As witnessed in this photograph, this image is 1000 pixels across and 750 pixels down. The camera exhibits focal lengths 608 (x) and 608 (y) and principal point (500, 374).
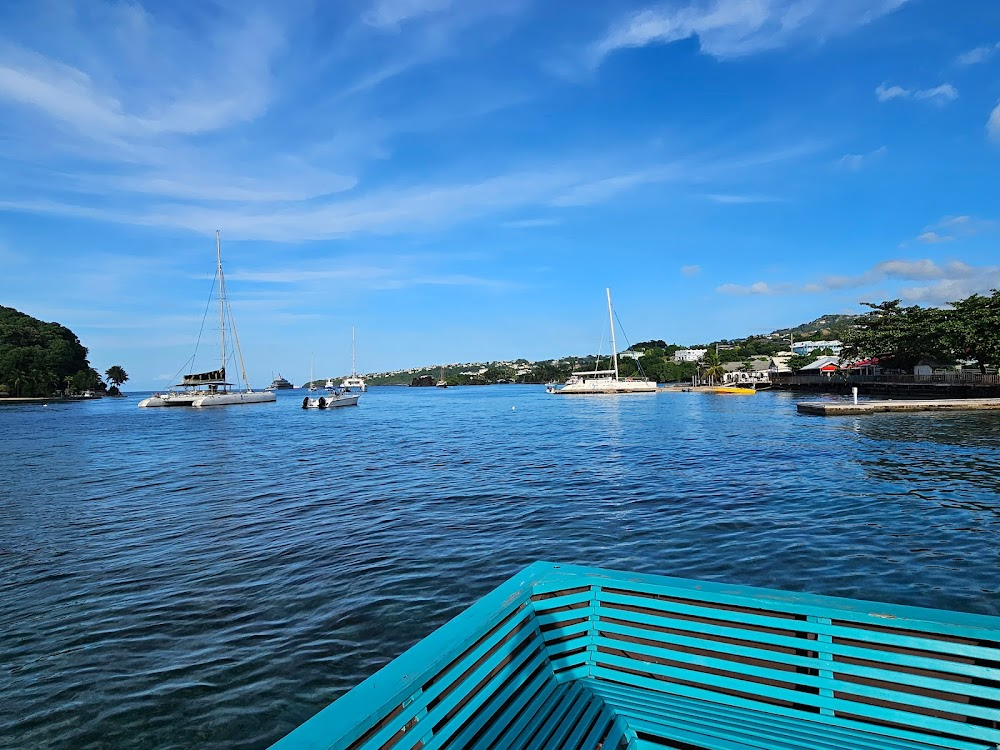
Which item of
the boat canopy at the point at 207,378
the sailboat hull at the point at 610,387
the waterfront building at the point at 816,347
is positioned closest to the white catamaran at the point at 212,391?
the boat canopy at the point at 207,378

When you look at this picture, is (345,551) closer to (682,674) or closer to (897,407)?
(682,674)

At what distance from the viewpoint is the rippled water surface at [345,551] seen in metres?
5.57

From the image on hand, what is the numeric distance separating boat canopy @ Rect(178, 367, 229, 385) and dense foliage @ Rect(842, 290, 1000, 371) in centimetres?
7514

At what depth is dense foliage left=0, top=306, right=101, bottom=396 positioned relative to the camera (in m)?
116

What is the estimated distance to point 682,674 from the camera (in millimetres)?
3396

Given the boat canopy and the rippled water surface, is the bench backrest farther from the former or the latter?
the boat canopy

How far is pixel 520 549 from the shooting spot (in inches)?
385

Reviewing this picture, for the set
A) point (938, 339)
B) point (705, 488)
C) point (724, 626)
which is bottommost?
point (705, 488)

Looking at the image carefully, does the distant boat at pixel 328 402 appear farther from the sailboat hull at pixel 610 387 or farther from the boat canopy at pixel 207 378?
the sailboat hull at pixel 610 387

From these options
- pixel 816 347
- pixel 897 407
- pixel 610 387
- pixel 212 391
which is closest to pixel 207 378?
pixel 212 391

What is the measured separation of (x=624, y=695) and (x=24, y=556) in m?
11.5

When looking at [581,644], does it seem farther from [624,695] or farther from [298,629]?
[298,629]

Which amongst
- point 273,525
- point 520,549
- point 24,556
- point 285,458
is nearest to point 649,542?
point 520,549

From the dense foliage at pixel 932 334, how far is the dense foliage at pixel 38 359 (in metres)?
139
